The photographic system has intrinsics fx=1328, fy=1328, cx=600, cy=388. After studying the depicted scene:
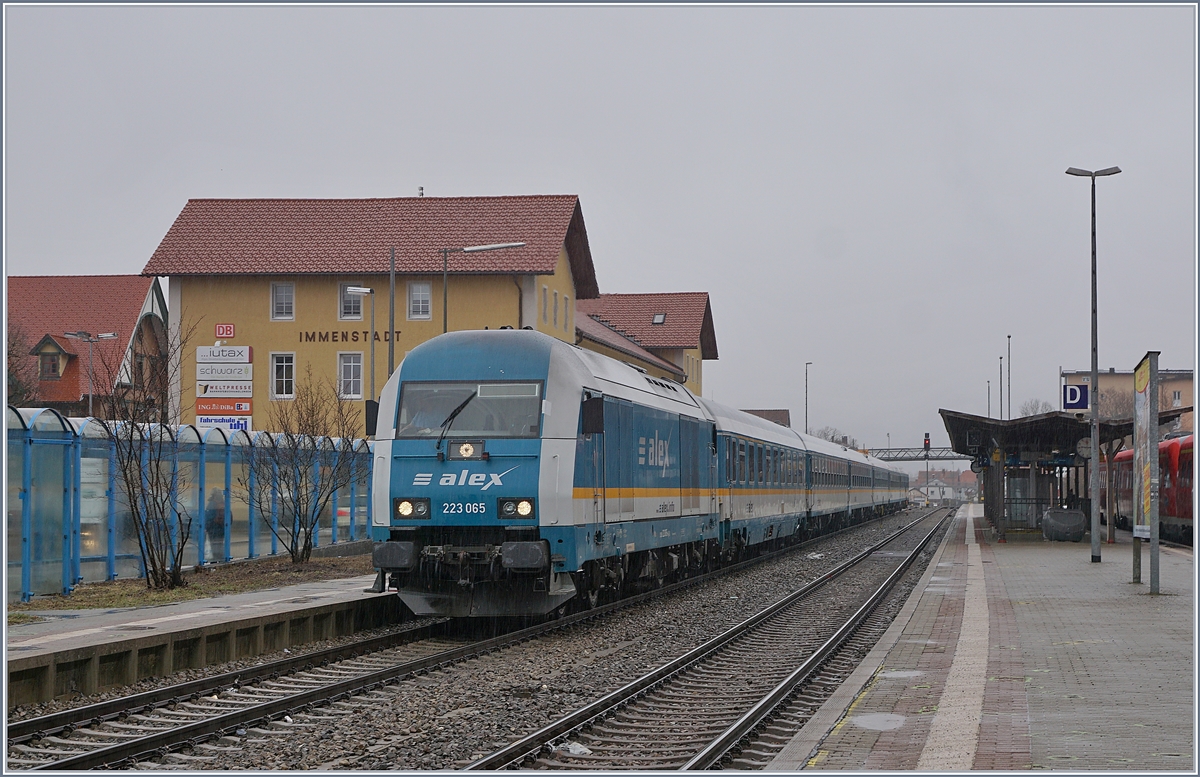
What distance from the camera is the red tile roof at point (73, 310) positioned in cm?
5797

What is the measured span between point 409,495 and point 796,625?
5.55 metres

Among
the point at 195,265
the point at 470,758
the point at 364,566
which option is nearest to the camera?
the point at 470,758

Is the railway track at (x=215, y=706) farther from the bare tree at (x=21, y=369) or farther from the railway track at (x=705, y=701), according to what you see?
the bare tree at (x=21, y=369)

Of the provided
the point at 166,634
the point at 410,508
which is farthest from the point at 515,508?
the point at 166,634

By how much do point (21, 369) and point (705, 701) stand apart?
47.5m

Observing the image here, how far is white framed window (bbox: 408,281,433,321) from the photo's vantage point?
151 feet

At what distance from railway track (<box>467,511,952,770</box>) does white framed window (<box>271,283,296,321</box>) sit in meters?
31.0

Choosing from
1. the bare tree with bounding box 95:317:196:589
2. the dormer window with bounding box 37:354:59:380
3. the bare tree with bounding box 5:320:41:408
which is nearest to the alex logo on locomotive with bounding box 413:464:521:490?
the bare tree with bounding box 95:317:196:589

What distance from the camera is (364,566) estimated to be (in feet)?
78.7

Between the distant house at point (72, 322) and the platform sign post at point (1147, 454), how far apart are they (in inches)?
1748

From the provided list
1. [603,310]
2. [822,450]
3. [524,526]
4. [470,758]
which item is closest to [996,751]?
[470,758]

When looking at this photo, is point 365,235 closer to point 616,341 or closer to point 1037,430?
point 616,341

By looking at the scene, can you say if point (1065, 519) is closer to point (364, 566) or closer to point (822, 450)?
point (822, 450)

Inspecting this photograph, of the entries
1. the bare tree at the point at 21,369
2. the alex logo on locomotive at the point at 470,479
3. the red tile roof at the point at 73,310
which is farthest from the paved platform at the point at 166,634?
the red tile roof at the point at 73,310
